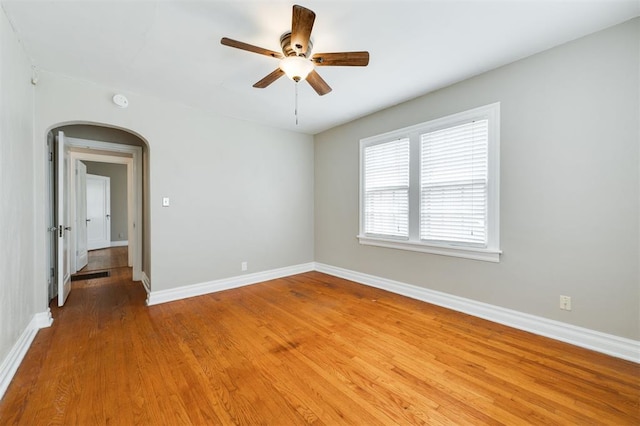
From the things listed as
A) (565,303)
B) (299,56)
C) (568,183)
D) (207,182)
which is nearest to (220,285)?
(207,182)

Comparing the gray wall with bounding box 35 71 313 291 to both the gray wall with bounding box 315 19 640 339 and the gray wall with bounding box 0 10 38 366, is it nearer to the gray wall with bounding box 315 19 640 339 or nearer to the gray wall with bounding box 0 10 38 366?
the gray wall with bounding box 0 10 38 366

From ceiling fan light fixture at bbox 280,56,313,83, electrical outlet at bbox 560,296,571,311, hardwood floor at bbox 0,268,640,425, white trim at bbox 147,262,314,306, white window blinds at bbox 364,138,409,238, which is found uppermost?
ceiling fan light fixture at bbox 280,56,313,83

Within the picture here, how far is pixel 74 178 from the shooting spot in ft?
14.0

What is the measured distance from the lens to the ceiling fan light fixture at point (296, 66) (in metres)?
2.01

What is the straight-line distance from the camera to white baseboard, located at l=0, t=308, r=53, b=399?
1.78 metres

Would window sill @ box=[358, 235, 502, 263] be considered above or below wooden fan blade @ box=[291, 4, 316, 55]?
below

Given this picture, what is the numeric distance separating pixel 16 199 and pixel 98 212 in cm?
649

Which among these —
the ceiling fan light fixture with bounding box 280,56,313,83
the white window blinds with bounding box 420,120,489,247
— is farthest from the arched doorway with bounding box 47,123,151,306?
the white window blinds with bounding box 420,120,489,247

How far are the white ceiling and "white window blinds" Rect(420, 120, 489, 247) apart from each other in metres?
0.64

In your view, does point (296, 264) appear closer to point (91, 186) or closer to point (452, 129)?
point (452, 129)

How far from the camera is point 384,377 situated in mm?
1874

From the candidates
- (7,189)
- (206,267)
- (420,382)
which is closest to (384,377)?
(420,382)

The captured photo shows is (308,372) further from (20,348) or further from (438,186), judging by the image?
(438,186)

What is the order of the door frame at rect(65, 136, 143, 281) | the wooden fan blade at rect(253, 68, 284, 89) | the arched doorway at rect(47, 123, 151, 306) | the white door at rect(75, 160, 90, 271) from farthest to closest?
the white door at rect(75, 160, 90, 271) < the door frame at rect(65, 136, 143, 281) < the arched doorway at rect(47, 123, 151, 306) < the wooden fan blade at rect(253, 68, 284, 89)
